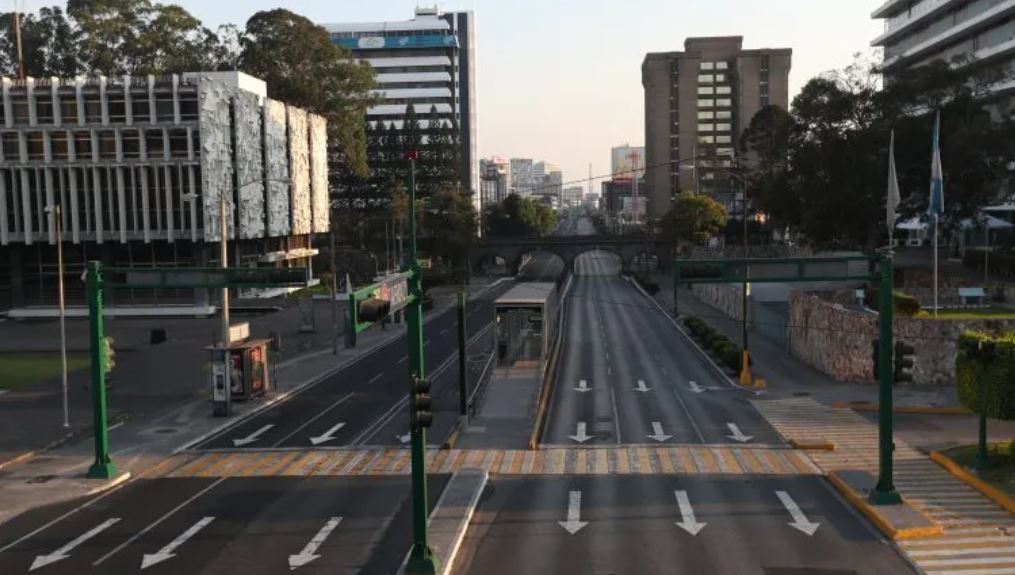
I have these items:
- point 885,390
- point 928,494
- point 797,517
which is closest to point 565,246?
point 928,494

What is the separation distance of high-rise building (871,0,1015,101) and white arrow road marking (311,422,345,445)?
5657 cm

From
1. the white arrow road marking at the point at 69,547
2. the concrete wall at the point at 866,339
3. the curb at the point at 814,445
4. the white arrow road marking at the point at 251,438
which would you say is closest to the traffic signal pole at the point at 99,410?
the white arrow road marking at the point at 69,547

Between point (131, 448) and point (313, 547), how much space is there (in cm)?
1442

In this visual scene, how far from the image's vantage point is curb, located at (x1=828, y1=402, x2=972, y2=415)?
37.6 m

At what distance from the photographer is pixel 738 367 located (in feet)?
157

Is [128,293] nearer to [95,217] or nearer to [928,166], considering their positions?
[95,217]

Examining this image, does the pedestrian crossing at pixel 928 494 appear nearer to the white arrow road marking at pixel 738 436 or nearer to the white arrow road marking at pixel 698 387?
the white arrow road marking at pixel 738 436

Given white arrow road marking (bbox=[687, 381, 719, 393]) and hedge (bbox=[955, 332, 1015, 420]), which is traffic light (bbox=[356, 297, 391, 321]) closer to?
hedge (bbox=[955, 332, 1015, 420])

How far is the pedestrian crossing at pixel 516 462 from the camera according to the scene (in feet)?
94.2

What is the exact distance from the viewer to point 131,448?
1298 inches

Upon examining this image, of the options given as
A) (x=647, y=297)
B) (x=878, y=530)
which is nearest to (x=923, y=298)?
(x=878, y=530)

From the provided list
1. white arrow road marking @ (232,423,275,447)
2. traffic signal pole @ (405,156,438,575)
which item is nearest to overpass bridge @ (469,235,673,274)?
white arrow road marking @ (232,423,275,447)

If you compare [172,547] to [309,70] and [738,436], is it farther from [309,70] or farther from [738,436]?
[309,70]

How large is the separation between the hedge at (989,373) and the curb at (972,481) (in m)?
1.91
